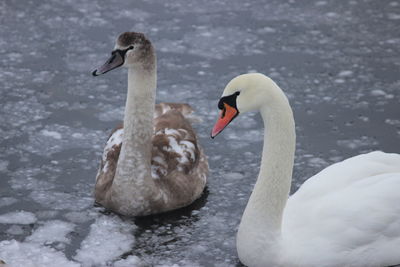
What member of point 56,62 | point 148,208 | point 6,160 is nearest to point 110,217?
point 148,208

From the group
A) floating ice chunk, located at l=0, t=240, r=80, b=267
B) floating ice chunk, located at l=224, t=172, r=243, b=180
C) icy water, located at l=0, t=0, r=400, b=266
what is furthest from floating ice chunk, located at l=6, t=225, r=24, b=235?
floating ice chunk, located at l=224, t=172, r=243, b=180

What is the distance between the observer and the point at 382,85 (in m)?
7.79

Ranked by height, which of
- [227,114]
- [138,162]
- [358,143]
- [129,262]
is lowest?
[129,262]

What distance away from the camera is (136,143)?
19.3 feet

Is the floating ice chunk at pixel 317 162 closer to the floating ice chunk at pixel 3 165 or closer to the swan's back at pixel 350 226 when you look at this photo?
the swan's back at pixel 350 226

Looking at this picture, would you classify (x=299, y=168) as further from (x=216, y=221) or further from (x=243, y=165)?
(x=216, y=221)

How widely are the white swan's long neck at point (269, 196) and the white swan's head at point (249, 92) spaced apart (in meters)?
0.09

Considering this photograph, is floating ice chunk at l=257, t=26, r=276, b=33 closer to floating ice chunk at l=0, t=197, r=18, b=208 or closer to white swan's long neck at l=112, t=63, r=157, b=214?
white swan's long neck at l=112, t=63, r=157, b=214

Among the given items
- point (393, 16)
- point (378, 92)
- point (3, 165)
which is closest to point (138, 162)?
point (3, 165)

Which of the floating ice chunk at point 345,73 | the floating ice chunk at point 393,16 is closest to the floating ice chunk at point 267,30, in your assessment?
the floating ice chunk at point 345,73

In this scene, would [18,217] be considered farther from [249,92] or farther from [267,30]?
[267,30]

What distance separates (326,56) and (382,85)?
77cm

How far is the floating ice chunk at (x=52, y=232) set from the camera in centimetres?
557

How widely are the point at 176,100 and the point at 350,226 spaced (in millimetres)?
2885
